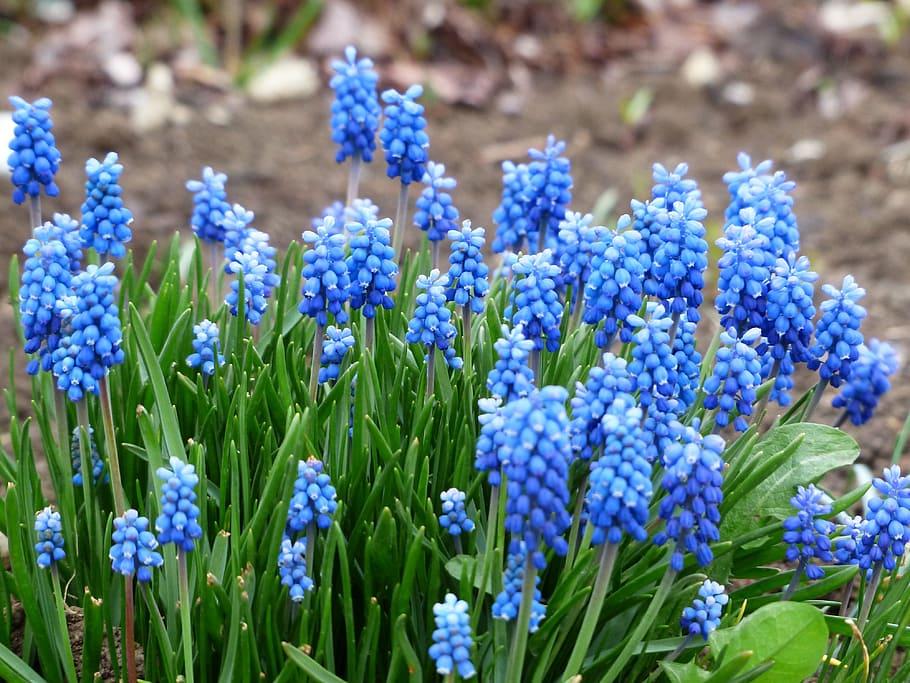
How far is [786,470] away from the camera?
3.65 metres

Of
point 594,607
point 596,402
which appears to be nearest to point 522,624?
point 594,607

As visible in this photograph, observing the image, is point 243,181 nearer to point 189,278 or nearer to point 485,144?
point 485,144

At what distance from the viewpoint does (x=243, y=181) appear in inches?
313

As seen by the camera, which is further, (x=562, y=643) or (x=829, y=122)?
(x=829, y=122)

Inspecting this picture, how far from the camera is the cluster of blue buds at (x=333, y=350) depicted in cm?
362

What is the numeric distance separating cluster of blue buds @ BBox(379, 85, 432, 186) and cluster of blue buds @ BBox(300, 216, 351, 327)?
2.32ft

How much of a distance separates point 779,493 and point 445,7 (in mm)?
7321

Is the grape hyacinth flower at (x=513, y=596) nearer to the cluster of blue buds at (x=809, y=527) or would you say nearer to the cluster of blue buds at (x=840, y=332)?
the cluster of blue buds at (x=809, y=527)

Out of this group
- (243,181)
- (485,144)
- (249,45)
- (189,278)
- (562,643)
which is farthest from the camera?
(249,45)

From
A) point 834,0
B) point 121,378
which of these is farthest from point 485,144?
point 121,378

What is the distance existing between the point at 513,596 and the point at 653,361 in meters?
0.70

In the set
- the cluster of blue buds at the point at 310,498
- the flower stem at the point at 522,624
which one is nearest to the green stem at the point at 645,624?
the flower stem at the point at 522,624

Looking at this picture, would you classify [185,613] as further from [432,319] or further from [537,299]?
[537,299]

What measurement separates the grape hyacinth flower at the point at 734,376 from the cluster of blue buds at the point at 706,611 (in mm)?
463
